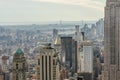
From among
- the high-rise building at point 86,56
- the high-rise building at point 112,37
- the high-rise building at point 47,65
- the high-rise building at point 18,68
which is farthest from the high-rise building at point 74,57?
the high-rise building at point 47,65

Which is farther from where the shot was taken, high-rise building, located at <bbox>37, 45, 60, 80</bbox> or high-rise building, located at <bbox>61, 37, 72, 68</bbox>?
high-rise building, located at <bbox>61, 37, 72, 68</bbox>

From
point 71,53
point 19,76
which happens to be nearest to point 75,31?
point 71,53

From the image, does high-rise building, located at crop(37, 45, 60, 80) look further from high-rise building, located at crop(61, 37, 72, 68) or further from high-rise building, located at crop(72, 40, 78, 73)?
high-rise building, located at crop(61, 37, 72, 68)

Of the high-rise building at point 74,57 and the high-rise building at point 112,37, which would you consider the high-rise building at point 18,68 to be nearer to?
the high-rise building at point 74,57

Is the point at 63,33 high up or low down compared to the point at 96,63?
up

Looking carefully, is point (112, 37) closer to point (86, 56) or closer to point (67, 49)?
point (86, 56)

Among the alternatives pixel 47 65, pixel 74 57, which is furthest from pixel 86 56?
pixel 47 65

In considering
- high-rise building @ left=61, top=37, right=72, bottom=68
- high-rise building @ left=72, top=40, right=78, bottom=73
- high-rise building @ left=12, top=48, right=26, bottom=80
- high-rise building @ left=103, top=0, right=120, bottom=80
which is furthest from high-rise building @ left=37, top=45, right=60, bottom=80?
high-rise building @ left=61, top=37, right=72, bottom=68

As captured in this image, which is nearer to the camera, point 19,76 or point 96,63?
point 19,76

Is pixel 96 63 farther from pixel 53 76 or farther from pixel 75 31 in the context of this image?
pixel 53 76
